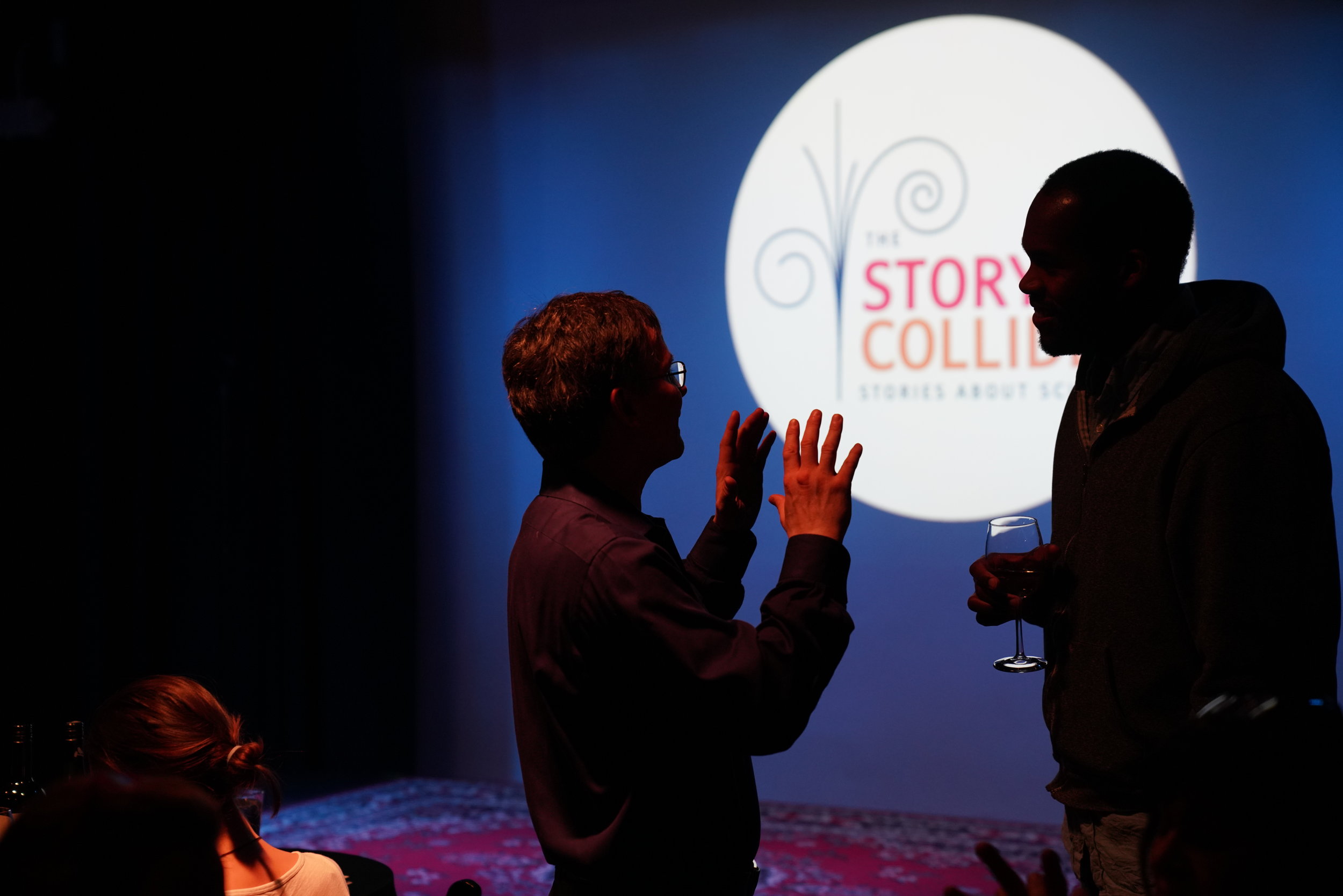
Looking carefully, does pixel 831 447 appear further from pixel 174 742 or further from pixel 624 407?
pixel 174 742

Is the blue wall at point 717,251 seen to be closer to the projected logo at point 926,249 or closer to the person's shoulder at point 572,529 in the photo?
the projected logo at point 926,249

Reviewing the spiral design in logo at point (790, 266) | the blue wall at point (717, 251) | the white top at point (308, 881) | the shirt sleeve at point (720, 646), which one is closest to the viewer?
the shirt sleeve at point (720, 646)

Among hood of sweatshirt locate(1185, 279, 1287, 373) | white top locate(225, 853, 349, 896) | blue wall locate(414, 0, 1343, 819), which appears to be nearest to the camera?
hood of sweatshirt locate(1185, 279, 1287, 373)

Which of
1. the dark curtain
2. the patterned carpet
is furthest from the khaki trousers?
the dark curtain

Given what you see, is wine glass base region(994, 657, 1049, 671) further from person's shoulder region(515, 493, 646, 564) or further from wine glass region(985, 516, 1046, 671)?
person's shoulder region(515, 493, 646, 564)

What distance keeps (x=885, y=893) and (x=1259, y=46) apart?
8.92ft

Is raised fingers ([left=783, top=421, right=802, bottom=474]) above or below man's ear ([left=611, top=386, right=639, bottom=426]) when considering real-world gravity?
below

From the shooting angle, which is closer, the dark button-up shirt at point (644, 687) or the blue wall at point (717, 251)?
the dark button-up shirt at point (644, 687)

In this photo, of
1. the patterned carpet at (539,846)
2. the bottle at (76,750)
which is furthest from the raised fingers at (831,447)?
the patterned carpet at (539,846)

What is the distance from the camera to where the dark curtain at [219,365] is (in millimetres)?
3926

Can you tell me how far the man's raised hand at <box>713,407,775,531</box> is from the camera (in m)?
1.47

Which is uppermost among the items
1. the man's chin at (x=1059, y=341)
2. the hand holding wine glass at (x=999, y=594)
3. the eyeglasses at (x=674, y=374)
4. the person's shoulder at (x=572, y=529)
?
the man's chin at (x=1059, y=341)

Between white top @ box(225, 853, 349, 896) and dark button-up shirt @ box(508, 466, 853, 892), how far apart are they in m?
0.42

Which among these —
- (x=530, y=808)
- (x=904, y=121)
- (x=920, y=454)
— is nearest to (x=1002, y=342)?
(x=920, y=454)
